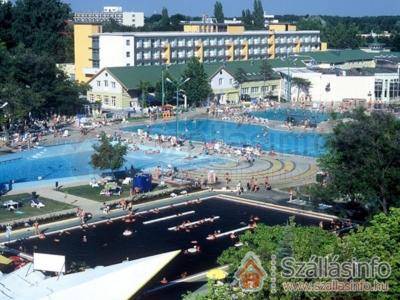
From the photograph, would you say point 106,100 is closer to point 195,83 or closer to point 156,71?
point 156,71

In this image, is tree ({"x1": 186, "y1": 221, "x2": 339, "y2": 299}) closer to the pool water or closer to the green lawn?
the pool water

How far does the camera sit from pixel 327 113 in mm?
50219

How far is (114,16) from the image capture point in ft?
452

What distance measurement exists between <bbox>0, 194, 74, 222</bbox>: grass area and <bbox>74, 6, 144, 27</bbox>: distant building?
75.7 metres

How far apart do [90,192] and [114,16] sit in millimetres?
113740

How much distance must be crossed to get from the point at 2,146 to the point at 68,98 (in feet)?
29.6

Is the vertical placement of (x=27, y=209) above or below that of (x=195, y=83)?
below

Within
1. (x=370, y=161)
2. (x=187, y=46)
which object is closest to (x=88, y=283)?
(x=370, y=161)

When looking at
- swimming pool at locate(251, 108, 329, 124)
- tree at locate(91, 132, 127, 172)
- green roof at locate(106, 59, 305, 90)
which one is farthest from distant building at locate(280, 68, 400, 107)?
tree at locate(91, 132, 127, 172)

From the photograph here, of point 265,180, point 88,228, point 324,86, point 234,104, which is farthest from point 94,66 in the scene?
point 88,228

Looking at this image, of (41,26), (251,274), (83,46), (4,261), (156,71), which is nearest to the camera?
(251,274)

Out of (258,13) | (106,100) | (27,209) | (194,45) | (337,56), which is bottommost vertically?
(27,209)

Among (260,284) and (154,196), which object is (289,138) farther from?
(260,284)

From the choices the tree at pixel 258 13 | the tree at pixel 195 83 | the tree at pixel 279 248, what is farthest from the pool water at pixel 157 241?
the tree at pixel 258 13
